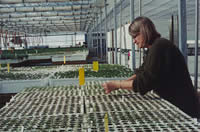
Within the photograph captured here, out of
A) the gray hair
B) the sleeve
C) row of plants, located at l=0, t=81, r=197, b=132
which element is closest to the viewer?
row of plants, located at l=0, t=81, r=197, b=132

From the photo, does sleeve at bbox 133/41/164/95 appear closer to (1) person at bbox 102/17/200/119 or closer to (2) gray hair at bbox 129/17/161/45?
(1) person at bbox 102/17/200/119

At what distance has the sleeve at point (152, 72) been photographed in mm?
1739

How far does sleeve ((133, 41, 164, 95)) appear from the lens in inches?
68.5

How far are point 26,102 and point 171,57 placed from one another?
1.33 metres

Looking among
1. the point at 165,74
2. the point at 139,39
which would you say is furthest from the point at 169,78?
the point at 139,39

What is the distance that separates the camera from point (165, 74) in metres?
1.77

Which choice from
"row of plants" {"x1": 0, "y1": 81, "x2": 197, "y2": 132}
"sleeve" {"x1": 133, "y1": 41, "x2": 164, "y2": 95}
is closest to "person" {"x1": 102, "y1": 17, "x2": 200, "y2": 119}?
"sleeve" {"x1": 133, "y1": 41, "x2": 164, "y2": 95}

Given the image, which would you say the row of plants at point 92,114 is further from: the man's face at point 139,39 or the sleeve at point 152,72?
the man's face at point 139,39

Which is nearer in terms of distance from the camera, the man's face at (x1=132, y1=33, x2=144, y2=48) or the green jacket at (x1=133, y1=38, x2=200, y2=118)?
the green jacket at (x1=133, y1=38, x2=200, y2=118)

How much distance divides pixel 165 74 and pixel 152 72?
0.33 feet

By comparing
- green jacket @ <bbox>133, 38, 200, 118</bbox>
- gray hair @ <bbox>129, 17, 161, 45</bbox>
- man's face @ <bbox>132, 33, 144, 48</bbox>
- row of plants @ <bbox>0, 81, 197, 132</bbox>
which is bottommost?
row of plants @ <bbox>0, 81, 197, 132</bbox>

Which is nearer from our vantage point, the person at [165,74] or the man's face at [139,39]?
the person at [165,74]

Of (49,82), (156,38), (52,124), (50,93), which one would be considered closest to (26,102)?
(50,93)

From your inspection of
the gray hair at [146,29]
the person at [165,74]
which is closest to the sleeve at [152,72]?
the person at [165,74]
